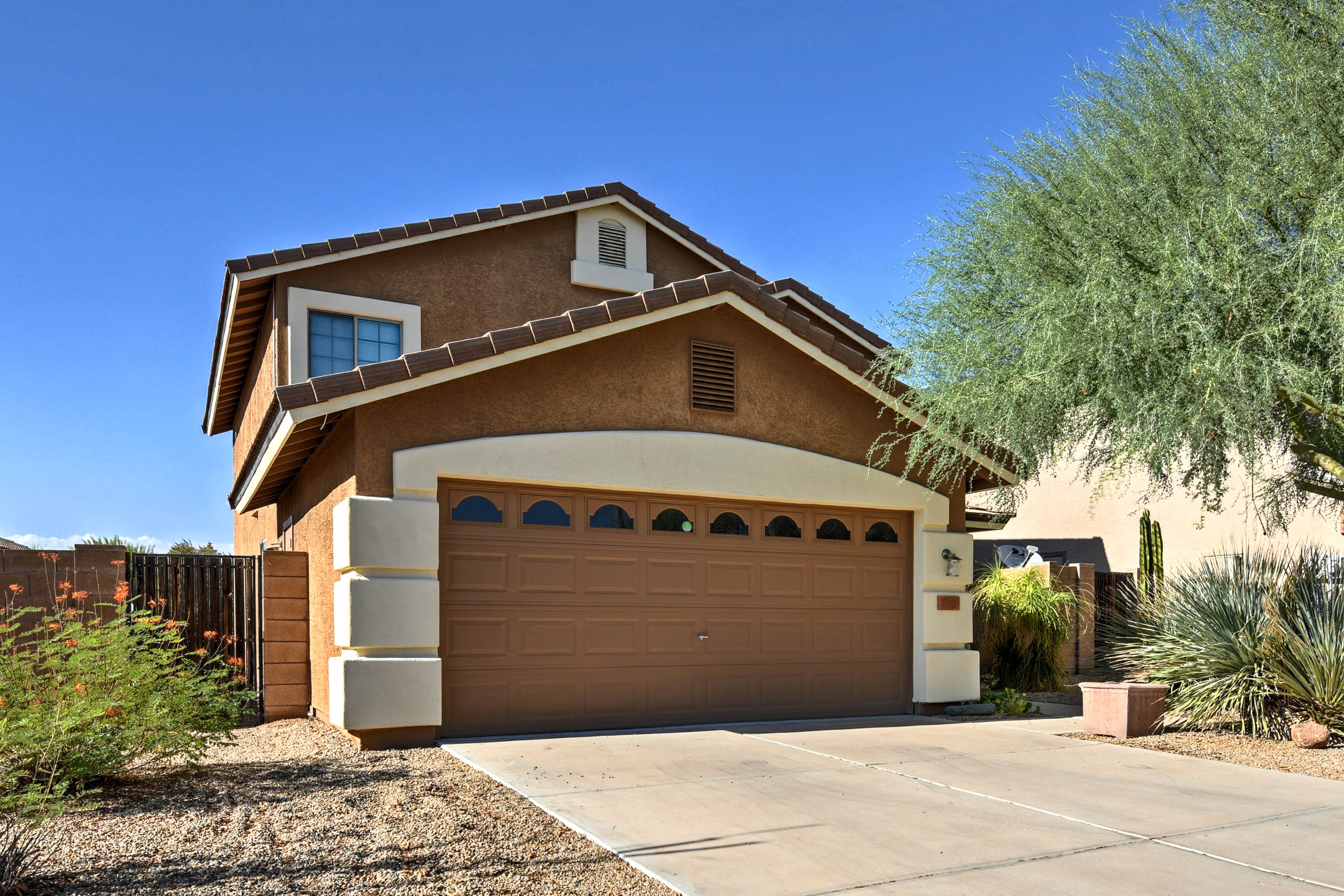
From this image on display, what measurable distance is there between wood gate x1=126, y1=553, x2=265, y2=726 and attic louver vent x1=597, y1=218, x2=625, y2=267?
7763 mm

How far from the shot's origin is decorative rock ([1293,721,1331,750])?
33.7 ft

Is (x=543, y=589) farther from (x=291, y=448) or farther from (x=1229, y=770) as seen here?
(x=1229, y=770)

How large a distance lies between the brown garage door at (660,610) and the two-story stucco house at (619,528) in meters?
0.02

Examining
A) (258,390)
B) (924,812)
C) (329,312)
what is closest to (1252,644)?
(924,812)

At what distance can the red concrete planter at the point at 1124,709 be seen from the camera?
11109 millimetres

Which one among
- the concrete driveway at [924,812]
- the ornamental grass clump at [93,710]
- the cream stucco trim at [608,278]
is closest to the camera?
the concrete driveway at [924,812]

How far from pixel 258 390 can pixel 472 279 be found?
13.4 ft

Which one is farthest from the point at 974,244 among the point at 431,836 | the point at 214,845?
the point at 214,845

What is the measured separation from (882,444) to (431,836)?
7817mm

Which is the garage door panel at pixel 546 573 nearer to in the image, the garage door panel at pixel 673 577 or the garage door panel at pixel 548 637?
the garage door panel at pixel 548 637

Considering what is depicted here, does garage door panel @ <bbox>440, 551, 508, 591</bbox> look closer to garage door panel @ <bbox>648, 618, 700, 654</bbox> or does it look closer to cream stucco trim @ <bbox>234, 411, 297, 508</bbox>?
garage door panel @ <bbox>648, 618, 700, 654</bbox>

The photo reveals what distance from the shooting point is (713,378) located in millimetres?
12000

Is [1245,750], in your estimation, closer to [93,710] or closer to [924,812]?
[924,812]

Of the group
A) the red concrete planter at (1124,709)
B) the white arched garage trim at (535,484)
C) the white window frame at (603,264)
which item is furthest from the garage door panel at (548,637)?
the white window frame at (603,264)
